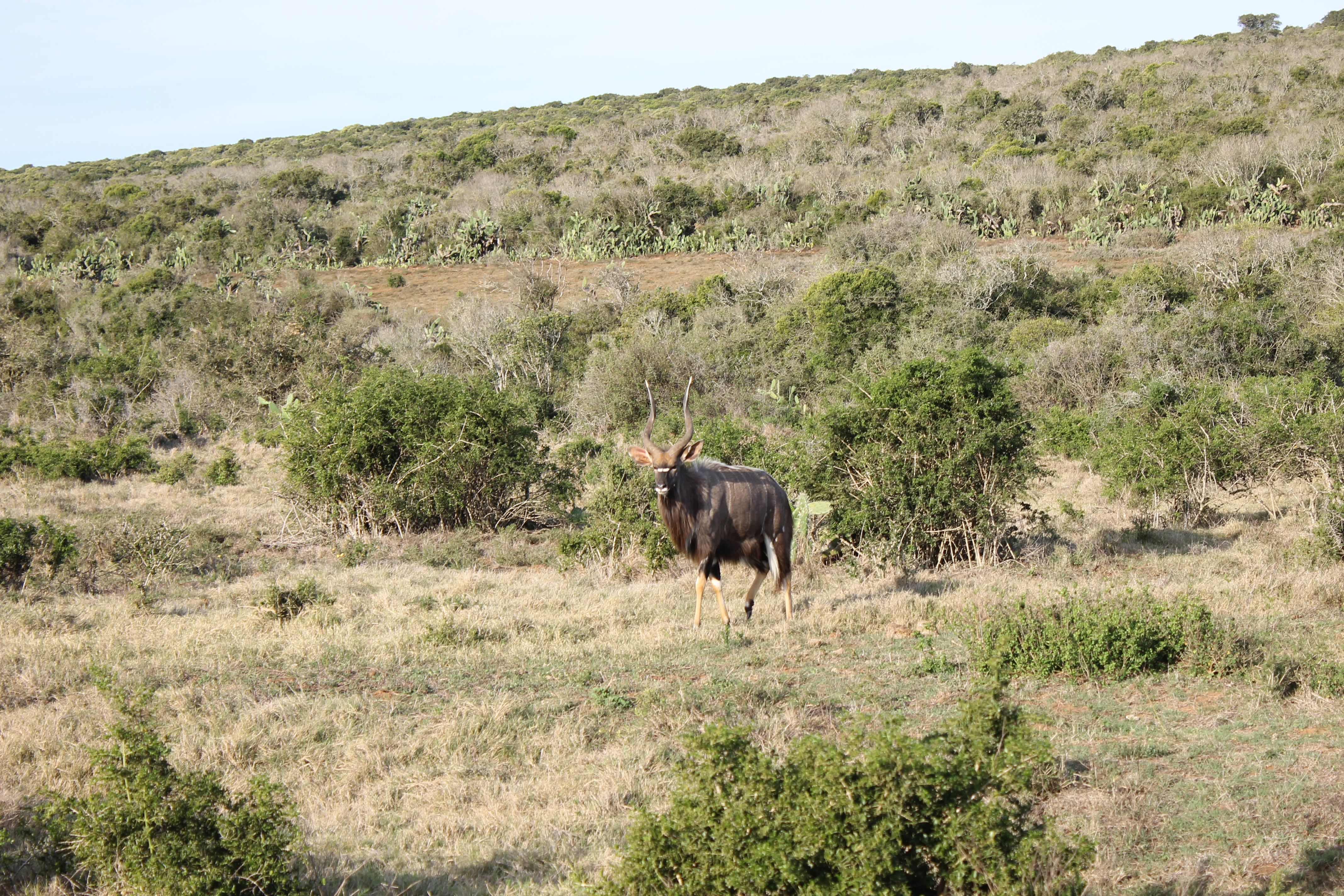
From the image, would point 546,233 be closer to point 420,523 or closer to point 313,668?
point 420,523

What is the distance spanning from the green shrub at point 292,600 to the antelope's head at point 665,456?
12.4 feet

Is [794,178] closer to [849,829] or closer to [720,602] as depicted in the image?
[720,602]

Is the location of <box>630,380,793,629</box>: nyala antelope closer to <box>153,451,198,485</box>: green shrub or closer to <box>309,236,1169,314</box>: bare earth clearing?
<box>153,451,198,485</box>: green shrub

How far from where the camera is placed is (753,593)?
989 centimetres

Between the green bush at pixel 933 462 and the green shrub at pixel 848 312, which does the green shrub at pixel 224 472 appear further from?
the green shrub at pixel 848 312

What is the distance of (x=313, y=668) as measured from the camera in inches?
343

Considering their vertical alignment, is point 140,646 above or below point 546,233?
below

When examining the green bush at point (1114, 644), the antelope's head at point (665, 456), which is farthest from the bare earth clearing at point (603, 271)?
the green bush at point (1114, 644)

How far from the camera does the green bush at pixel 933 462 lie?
11.8m

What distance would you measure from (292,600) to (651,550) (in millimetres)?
4254

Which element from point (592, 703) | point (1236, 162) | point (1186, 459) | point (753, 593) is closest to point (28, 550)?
point (592, 703)

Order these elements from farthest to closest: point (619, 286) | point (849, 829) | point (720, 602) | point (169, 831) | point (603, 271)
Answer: point (603, 271) → point (619, 286) → point (720, 602) → point (169, 831) → point (849, 829)

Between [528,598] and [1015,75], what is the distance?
257ft

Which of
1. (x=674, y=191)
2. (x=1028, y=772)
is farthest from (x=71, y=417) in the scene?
(x=674, y=191)
